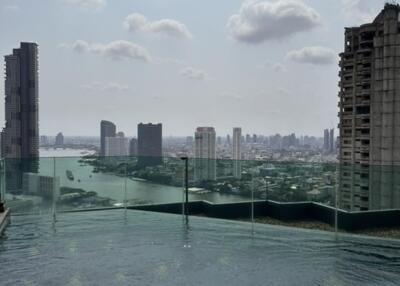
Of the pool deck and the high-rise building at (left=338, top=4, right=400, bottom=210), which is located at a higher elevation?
the high-rise building at (left=338, top=4, right=400, bottom=210)

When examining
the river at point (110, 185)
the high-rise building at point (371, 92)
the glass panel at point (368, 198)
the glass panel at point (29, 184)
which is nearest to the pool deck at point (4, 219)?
the glass panel at point (29, 184)

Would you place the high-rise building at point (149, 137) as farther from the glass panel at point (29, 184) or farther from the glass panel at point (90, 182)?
the glass panel at point (29, 184)

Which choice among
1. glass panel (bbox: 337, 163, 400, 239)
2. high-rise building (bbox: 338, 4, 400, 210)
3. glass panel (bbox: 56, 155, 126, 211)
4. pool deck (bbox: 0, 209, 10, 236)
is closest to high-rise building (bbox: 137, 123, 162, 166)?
high-rise building (bbox: 338, 4, 400, 210)

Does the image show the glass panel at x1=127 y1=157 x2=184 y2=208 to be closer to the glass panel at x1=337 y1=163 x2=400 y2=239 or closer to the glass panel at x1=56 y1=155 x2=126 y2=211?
the glass panel at x1=56 y1=155 x2=126 y2=211

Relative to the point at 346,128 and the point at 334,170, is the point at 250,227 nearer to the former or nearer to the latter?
the point at 334,170

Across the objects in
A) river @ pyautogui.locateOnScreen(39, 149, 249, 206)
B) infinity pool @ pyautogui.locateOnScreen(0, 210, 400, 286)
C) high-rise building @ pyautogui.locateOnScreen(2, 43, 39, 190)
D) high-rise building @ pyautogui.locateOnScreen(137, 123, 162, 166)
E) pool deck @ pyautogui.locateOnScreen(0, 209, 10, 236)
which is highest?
high-rise building @ pyautogui.locateOnScreen(2, 43, 39, 190)

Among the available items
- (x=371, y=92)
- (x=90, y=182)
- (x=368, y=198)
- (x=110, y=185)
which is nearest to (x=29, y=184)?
(x=90, y=182)

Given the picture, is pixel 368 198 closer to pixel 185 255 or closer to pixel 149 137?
pixel 185 255
